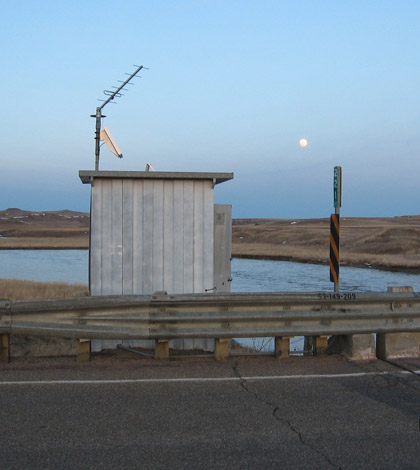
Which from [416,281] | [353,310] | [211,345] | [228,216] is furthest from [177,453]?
[416,281]

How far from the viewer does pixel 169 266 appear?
33.2 ft

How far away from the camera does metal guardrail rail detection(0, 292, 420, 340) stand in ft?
25.0

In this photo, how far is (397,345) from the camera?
826 cm

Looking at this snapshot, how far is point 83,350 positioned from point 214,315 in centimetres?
175

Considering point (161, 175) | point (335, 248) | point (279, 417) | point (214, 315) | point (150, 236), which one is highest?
point (161, 175)

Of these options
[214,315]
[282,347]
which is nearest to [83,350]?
[214,315]

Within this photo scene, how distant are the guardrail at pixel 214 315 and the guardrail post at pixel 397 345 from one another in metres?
0.13

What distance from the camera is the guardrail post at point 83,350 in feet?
25.5

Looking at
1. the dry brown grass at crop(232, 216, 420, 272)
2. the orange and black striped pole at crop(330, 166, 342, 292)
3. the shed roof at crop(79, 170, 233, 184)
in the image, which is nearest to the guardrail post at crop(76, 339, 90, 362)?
the shed roof at crop(79, 170, 233, 184)

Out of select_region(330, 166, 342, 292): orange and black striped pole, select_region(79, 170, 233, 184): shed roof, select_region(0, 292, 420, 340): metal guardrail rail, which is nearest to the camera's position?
select_region(0, 292, 420, 340): metal guardrail rail

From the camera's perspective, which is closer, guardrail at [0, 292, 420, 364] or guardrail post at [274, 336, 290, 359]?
guardrail at [0, 292, 420, 364]

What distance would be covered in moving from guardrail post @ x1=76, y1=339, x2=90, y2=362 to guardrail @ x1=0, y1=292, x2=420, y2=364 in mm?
217

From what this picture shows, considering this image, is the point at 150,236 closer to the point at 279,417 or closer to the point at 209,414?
the point at 209,414

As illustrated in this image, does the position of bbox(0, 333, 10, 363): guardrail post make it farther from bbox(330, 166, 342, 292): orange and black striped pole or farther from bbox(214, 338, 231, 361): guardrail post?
bbox(330, 166, 342, 292): orange and black striped pole
